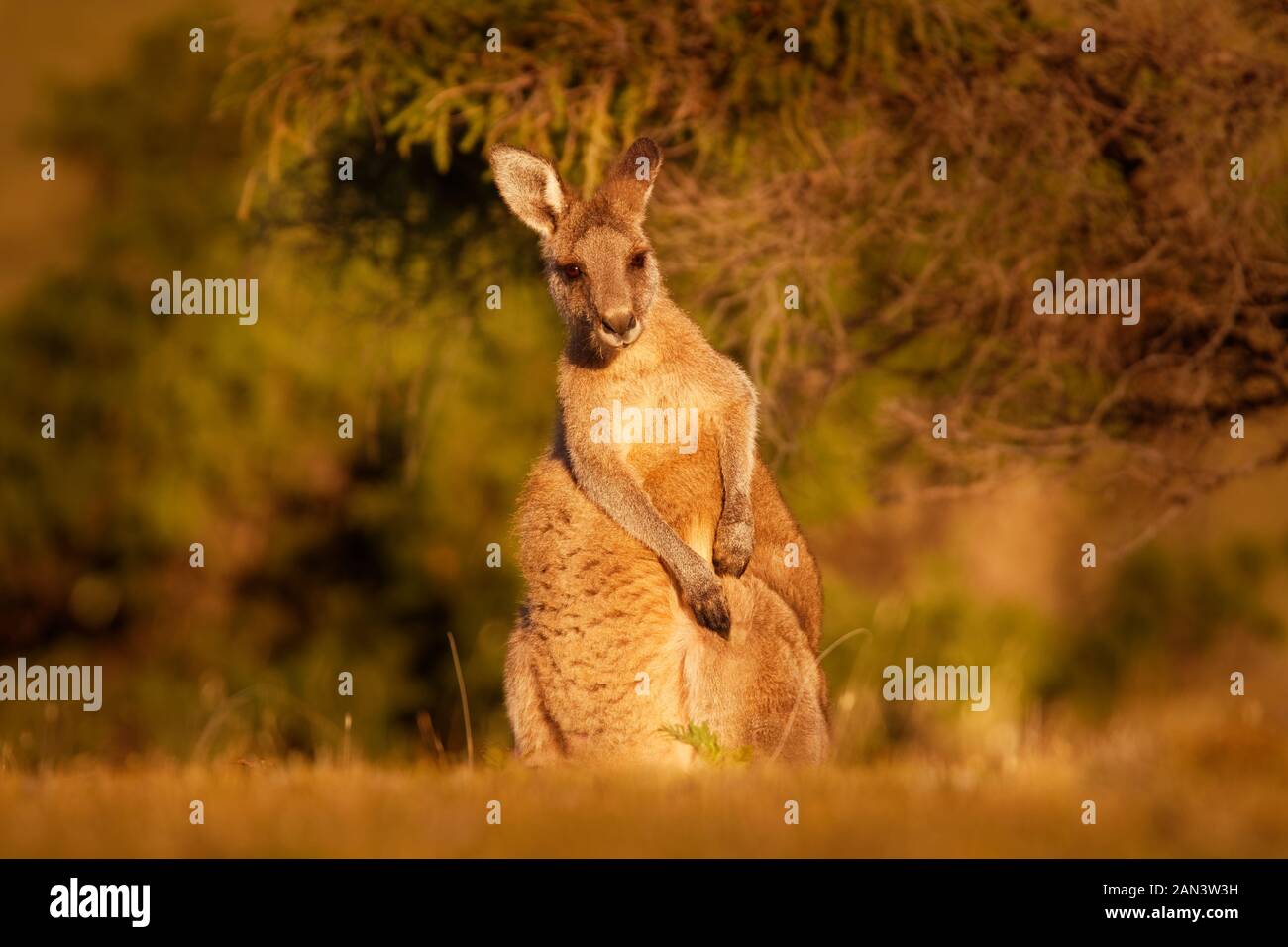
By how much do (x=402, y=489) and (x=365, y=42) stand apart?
12.7m

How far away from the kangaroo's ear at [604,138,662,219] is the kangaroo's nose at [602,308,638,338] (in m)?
0.64

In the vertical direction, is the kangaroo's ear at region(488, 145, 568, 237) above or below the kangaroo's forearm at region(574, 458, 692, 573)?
above

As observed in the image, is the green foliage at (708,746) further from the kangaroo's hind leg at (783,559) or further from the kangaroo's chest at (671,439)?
the kangaroo's chest at (671,439)

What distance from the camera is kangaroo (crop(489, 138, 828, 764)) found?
6895mm

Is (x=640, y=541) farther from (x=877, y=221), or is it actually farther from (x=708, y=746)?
(x=877, y=221)

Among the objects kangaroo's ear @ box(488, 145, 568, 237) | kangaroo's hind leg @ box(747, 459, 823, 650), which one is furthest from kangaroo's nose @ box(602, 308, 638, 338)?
kangaroo's hind leg @ box(747, 459, 823, 650)

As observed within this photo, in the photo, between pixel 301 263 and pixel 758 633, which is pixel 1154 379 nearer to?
pixel 758 633

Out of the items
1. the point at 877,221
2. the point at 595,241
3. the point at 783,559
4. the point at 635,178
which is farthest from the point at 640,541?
the point at 877,221

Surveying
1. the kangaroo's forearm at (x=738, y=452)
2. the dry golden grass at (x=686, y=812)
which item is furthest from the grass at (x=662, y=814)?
the kangaroo's forearm at (x=738, y=452)

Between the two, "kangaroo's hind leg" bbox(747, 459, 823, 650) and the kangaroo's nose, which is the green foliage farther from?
the kangaroo's nose

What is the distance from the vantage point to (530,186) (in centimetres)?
737

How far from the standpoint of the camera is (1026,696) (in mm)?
19500

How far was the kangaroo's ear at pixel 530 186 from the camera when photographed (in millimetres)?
7285

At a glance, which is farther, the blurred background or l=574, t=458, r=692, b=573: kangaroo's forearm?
the blurred background
